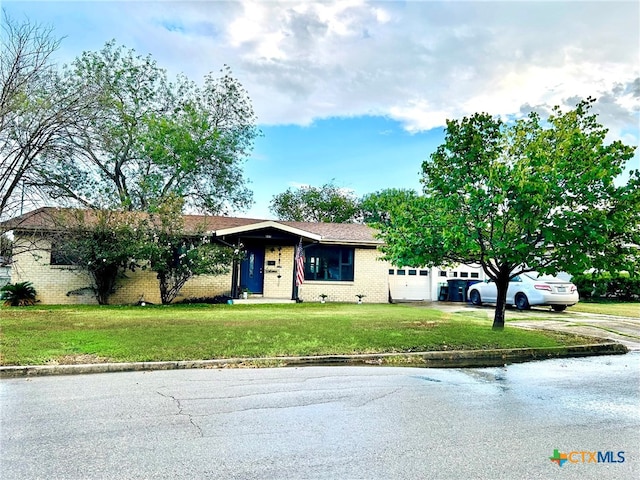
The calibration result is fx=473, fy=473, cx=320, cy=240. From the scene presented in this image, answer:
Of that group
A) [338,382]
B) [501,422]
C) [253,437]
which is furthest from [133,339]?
[501,422]

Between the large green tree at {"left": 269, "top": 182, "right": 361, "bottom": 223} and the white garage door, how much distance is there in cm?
2273

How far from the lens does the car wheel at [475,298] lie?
21578 mm

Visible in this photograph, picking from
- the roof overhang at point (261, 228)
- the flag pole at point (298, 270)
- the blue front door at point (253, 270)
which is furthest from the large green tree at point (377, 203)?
the roof overhang at point (261, 228)

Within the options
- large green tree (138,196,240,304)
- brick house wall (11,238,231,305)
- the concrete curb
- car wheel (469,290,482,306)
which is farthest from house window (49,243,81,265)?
car wheel (469,290,482,306)

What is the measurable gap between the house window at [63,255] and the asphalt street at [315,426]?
11.3 metres

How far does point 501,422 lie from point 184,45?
627 inches

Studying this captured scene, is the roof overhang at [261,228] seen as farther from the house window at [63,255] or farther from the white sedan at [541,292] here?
the white sedan at [541,292]

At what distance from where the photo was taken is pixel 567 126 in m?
11.0

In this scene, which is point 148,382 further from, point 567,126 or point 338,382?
point 567,126

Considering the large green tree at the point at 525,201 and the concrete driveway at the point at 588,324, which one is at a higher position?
the large green tree at the point at 525,201

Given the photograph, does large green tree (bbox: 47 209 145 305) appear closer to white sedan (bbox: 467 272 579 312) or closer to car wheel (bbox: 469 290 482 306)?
car wheel (bbox: 469 290 482 306)

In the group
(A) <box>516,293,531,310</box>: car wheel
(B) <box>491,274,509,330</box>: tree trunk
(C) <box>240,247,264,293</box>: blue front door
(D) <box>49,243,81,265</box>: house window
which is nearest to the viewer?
(B) <box>491,274,509,330</box>: tree trunk

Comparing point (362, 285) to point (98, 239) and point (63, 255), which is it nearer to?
point (98, 239)

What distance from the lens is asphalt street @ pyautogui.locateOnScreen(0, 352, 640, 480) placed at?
3.77 meters
